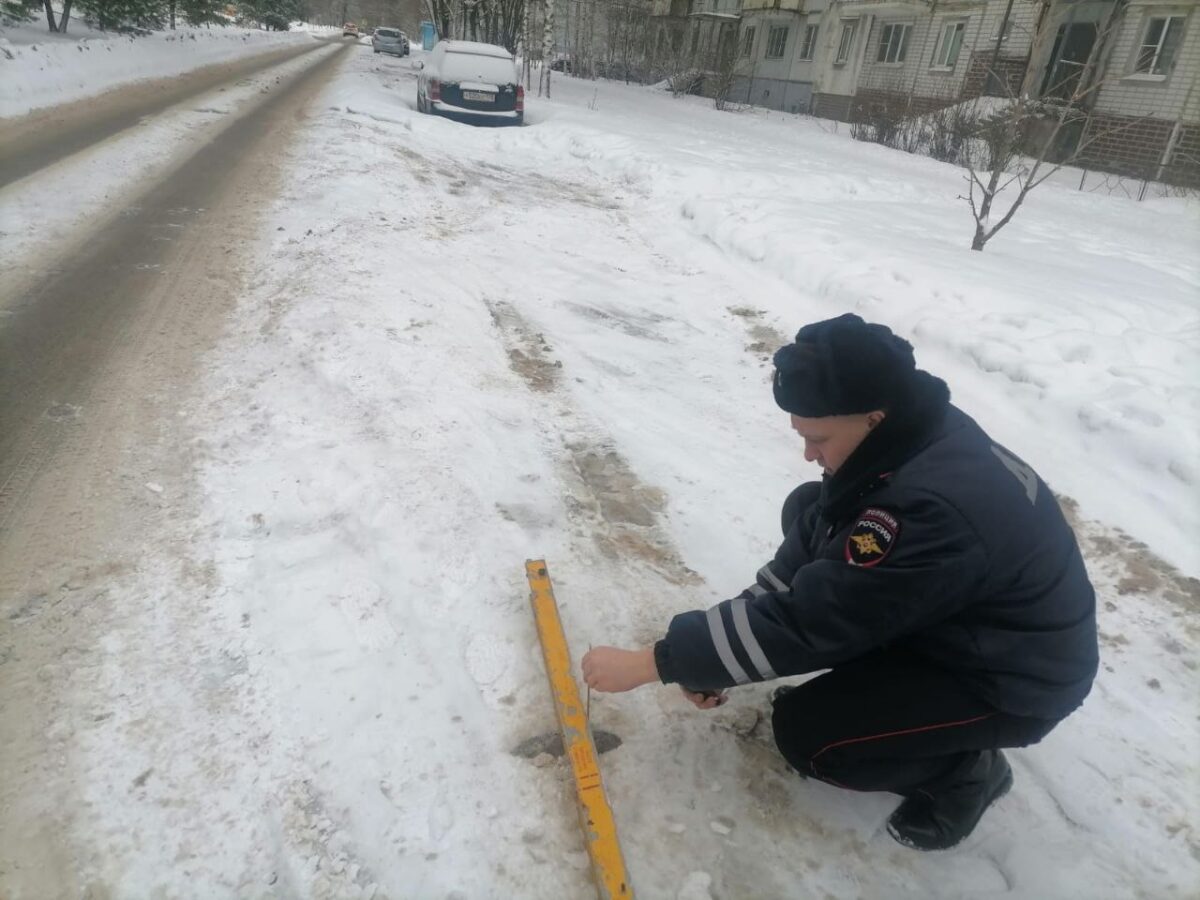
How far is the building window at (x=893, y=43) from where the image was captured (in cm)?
2392

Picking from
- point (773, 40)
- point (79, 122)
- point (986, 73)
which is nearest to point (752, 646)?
point (79, 122)

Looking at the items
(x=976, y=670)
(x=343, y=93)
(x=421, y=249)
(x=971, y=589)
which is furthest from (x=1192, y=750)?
(x=343, y=93)

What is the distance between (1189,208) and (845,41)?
17670 millimetres

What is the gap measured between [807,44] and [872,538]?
32.2 metres

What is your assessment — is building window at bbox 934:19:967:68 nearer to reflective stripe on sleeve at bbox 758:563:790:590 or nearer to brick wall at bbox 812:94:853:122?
brick wall at bbox 812:94:853:122

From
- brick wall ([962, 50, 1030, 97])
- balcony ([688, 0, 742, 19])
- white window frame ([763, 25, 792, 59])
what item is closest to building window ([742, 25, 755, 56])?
white window frame ([763, 25, 792, 59])

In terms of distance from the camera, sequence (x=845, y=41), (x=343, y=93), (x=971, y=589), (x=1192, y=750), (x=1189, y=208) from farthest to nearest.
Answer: (x=845, y=41) → (x=343, y=93) → (x=1189, y=208) → (x=1192, y=750) → (x=971, y=589)

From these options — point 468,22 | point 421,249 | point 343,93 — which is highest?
point 468,22

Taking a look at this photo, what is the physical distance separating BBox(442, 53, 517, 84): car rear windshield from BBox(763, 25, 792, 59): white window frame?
21.0 meters

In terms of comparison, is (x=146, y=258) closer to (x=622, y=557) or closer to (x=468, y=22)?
(x=622, y=557)

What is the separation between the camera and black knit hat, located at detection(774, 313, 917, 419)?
155 centimetres

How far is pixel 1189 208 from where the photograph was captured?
1215 centimetres

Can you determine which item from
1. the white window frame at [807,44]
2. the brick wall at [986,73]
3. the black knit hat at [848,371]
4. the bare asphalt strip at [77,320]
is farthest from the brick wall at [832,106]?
the black knit hat at [848,371]

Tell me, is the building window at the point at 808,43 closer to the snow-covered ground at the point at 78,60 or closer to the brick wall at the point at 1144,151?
the brick wall at the point at 1144,151
